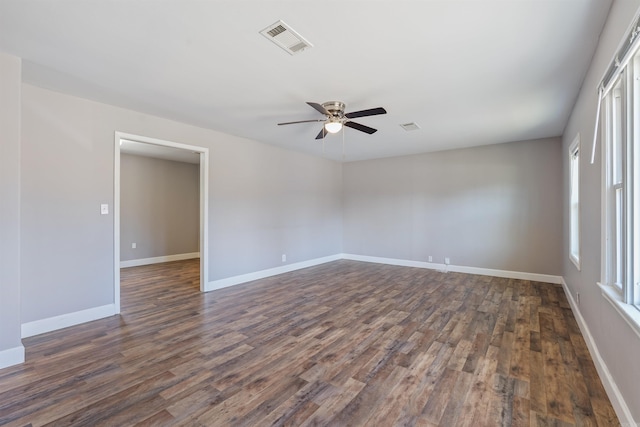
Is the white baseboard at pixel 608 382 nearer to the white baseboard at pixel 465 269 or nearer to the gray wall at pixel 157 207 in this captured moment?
the white baseboard at pixel 465 269

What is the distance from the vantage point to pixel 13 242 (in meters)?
2.33

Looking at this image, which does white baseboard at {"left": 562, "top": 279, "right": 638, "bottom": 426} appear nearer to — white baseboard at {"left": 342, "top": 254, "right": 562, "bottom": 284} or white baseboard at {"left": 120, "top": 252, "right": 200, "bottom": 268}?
white baseboard at {"left": 342, "top": 254, "right": 562, "bottom": 284}

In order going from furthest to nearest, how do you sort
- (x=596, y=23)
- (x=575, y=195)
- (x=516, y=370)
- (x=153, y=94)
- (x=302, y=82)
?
1. (x=575, y=195)
2. (x=153, y=94)
3. (x=302, y=82)
4. (x=516, y=370)
5. (x=596, y=23)

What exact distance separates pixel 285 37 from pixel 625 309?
109 inches

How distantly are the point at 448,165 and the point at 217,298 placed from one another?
197 inches

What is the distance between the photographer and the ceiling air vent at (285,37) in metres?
2.01

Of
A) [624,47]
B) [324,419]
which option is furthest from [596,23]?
[324,419]

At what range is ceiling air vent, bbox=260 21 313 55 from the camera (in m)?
2.01

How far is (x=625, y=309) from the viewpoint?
163cm

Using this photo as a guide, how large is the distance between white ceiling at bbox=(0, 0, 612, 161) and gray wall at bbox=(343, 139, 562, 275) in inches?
Answer: 58.5

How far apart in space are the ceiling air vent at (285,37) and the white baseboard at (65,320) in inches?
139

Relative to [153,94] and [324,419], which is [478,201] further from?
[153,94]

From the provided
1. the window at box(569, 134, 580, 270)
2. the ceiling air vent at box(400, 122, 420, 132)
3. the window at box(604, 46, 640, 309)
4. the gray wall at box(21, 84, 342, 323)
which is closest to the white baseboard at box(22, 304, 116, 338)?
the gray wall at box(21, 84, 342, 323)

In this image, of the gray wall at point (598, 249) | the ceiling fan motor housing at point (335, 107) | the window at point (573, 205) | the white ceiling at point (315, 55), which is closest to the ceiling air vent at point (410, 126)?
the white ceiling at point (315, 55)
